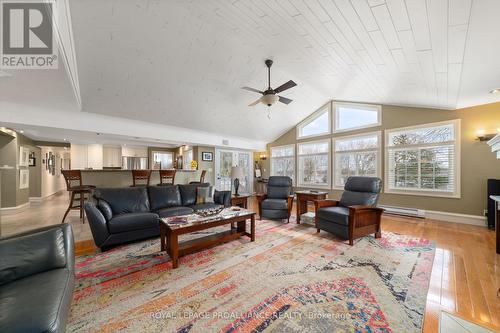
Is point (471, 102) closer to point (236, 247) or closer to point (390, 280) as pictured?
point (390, 280)

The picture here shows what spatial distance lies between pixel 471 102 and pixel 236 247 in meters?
5.31

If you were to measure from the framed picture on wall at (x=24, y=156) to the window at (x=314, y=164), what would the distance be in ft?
28.5

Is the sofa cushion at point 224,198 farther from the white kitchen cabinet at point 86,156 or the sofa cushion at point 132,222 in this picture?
the white kitchen cabinet at point 86,156

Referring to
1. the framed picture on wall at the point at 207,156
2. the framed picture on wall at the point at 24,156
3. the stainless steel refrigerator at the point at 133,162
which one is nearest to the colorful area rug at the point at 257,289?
the framed picture on wall at the point at 207,156

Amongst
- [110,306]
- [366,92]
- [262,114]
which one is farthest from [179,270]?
[366,92]

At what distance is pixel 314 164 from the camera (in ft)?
22.5

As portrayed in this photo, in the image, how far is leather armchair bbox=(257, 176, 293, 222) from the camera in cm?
424

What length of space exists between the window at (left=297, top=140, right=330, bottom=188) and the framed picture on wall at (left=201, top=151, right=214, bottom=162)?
3.28m

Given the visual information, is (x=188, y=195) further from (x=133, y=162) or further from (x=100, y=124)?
(x=133, y=162)

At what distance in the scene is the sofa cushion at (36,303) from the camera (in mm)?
909

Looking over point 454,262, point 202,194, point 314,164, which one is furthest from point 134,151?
point 454,262

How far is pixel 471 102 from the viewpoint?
3848 mm

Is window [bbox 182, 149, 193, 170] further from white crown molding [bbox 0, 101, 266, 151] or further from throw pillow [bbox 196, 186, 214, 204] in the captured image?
throw pillow [bbox 196, 186, 214, 204]

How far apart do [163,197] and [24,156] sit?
5.68 meters
